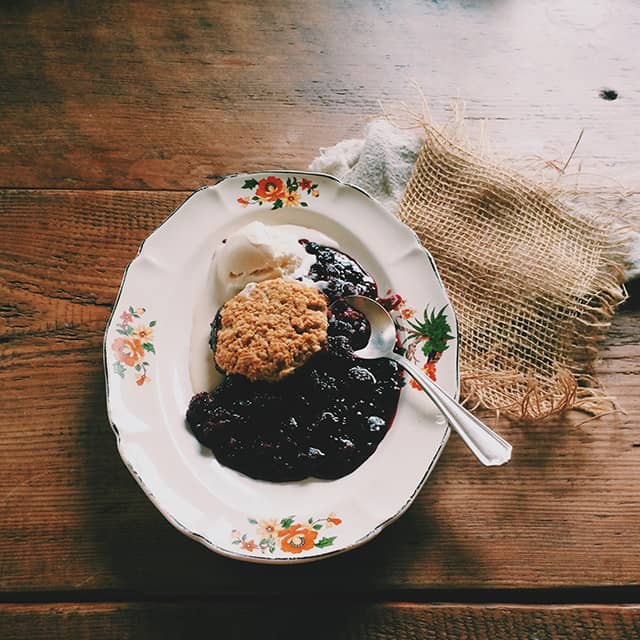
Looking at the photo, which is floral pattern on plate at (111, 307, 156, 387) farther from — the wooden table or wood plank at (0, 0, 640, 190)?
wood plank at (0, 0, 640, 190)

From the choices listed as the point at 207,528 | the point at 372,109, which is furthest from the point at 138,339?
the point at 372,109

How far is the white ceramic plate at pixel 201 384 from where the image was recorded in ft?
4.27

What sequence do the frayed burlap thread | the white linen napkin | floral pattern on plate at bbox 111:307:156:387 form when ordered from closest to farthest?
floral pattern on plate at bbox 111:307:156:387 < the frayed burlap thread < the white linen napkin

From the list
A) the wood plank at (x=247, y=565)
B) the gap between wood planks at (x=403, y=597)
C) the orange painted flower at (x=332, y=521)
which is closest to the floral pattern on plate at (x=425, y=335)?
the wood plank at (x=247, y=565)

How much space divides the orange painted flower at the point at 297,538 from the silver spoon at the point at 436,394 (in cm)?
38

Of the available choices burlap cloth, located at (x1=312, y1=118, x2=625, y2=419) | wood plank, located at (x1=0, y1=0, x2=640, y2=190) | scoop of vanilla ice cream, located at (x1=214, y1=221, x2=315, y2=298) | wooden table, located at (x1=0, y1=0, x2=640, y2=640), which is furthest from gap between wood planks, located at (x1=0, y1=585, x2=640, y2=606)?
wood plank, located at (x1=0, y1=0, x2=640, y2=190)

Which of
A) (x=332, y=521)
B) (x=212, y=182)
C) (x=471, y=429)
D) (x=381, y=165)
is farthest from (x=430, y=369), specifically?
(x=212, y=182)

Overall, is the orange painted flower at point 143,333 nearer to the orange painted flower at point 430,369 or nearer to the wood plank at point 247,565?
the wood plank at point 247,565

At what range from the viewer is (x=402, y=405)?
142 centimetres

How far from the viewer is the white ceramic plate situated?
A: 1303mm

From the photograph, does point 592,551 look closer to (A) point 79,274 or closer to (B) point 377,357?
(B) point 377,357

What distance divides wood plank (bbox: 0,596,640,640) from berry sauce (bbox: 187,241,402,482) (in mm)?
301

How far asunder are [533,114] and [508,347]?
76cm

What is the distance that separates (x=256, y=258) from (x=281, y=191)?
22 centimetres
